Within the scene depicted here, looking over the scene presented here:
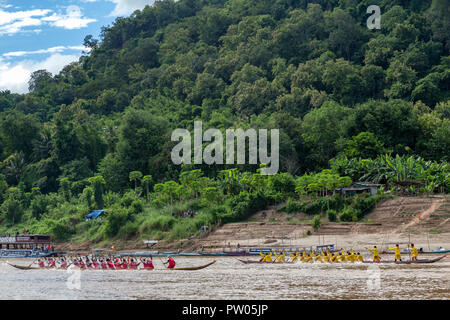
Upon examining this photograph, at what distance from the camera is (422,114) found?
2120 inches

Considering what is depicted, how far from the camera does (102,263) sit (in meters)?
33.6

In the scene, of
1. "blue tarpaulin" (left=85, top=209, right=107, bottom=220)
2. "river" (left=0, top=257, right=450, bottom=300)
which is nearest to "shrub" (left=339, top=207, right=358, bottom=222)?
"river" (left=0, top=257, right=450, bottom=300)

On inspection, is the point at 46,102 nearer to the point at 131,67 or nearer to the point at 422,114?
the point at 131,67

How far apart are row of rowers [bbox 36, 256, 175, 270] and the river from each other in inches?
16.1

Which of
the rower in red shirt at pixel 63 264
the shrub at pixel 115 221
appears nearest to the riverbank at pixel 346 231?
the shrub at pixel 115 221

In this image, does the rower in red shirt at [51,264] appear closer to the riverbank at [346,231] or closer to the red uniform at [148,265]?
the red uniform at [148,265]

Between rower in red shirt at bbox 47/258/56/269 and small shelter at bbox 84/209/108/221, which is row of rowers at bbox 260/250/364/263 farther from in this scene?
small shelter at bbox 84/209/108/221

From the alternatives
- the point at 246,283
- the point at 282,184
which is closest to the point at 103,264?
the point at 246,283

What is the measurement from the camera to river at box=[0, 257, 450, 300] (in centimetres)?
2119

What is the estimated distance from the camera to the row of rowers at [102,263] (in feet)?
106

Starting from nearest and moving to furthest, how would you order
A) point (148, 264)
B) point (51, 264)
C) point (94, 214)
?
point (148, 264) < point (51, 264) < point (94, 214)

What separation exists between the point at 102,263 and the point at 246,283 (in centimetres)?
1187

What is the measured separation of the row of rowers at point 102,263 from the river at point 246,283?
1.34 feet

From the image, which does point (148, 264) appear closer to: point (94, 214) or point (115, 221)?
point (115, 221)
